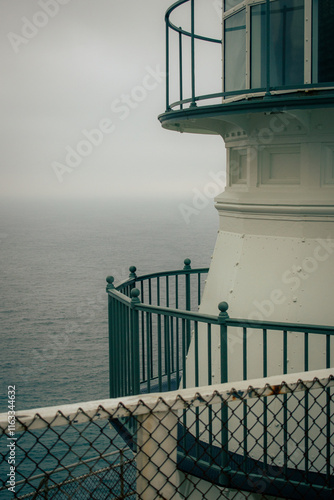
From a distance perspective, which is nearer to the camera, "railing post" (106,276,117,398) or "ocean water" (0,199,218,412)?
"railing post" (106,276,117,398)

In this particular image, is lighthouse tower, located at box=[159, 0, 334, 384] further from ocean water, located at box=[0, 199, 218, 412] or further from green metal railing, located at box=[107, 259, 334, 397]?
ocean water, located at box=[0, 199, 218, 412]

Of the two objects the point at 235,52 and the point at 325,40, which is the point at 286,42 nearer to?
the point at 325,40

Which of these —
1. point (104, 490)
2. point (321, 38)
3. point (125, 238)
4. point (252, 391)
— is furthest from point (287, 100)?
point (125, 238)

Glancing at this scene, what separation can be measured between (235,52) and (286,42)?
0.81 meters

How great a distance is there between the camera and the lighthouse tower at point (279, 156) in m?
5.73

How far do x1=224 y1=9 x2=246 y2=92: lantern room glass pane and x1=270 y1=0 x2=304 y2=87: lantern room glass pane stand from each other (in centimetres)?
45

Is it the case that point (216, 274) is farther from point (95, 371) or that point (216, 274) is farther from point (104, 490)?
point (95, 371)

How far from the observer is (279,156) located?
20.7ft

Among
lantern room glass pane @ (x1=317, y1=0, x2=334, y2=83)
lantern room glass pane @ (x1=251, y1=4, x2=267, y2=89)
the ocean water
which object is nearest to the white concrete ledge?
lantern room glass pane @ (x1=317, y1=0, x2=334, y2=83)

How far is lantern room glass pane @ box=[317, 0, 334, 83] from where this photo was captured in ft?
18.7

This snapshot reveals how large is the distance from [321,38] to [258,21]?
2.56 feet

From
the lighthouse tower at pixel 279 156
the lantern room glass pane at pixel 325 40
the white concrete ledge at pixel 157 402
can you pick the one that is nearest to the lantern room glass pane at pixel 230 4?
the lighthouse tower at pixel 279 156

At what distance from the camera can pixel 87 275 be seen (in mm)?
44844

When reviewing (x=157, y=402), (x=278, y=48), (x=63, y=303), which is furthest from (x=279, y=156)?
(x=63, y=303)
